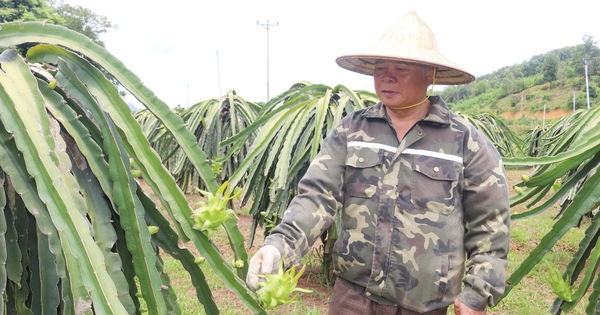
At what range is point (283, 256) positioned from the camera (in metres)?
1.38

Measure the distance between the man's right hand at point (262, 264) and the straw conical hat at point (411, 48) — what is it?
761 mm

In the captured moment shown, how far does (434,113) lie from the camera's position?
1.67 m

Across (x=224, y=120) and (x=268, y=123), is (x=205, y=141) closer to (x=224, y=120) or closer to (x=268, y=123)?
(x=224, y=120)

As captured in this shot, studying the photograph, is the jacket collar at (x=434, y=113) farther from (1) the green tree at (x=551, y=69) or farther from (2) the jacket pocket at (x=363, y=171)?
(1) the green tree at (x=551, y=69)

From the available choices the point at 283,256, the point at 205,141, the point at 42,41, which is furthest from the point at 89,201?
the point at 205,141

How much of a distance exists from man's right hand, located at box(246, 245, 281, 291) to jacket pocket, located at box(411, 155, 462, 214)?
1.83 ft

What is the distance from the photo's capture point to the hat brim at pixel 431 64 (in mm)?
1605

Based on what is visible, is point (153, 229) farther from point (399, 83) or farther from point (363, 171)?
point (399, 83)

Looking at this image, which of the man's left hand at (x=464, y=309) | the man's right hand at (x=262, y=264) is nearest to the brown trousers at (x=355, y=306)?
the man's left hand at (x=464, y=309)

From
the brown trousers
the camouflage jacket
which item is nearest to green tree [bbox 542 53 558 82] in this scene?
the camouflage jacket

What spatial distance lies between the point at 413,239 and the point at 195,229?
2.69 ft

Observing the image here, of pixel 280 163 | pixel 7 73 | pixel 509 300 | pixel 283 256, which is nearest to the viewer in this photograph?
pixel 7 73

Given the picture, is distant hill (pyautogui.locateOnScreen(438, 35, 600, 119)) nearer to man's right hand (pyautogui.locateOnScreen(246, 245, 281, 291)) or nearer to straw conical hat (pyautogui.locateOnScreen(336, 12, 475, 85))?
straw conical hat (pyautogui.locateOnScreen(336, 12, 475, 85))

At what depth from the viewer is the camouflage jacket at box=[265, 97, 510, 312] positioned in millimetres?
1548
